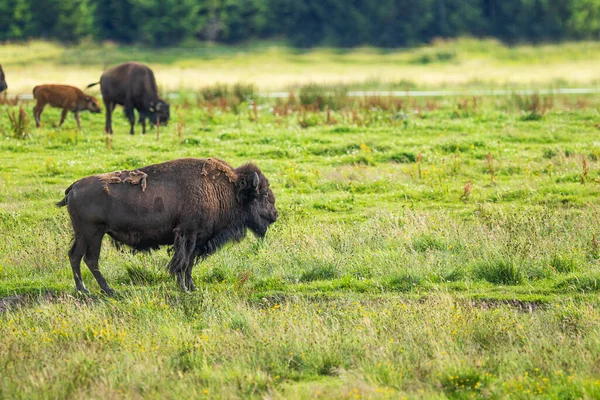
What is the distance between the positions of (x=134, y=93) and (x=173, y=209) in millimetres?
12232

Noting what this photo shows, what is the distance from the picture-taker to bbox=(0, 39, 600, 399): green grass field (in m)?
6.59

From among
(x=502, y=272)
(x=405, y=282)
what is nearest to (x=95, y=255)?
(x=405, y=282)

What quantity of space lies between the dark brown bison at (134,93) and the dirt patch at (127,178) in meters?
11.6

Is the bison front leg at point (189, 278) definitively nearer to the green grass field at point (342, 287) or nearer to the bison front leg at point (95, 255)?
the green grass field at point (342, 287)

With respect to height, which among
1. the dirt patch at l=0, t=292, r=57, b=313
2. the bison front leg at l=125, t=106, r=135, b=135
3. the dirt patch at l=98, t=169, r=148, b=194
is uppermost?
the dirt patch at l=98, t=169, r=148, b=194

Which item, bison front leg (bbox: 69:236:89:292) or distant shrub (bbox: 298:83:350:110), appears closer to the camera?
bison front leg (bbox: 69:236:89:292)

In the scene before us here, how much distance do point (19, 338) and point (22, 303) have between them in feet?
4.61

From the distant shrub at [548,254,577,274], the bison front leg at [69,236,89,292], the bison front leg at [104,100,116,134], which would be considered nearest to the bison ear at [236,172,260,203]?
the bison front leg at [69,236,89,292]

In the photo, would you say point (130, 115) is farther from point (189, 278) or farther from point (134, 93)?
point (189, 278)

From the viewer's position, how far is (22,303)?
8797 mm

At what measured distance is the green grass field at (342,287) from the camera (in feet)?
21.6

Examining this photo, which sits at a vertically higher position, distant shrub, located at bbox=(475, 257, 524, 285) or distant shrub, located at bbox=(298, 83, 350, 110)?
distant shrub, located at bbox=(298, 83, 350, 110)

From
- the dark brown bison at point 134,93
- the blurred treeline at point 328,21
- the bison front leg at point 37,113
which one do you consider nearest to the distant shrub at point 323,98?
the dark brown bison at point 134,93

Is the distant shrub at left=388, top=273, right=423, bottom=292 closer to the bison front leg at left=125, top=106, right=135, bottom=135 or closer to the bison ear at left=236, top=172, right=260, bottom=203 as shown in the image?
the bison ear at left=236, top=172, right=260, bottom=203
